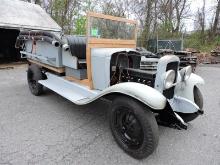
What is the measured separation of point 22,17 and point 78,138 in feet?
33.9

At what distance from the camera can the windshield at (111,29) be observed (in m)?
3.94

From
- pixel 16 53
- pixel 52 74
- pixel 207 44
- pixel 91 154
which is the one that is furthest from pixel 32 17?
pixel 207 44

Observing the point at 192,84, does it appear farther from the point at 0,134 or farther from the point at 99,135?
the point at 0,134

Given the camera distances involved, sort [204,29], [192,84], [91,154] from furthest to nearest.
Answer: [204,29] < [192,84] < [91,154]

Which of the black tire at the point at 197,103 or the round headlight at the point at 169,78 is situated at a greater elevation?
the round headlight at the point at 169,78

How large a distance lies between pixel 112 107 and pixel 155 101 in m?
0.69

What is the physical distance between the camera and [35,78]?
5418 mm

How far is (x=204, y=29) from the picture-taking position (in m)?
20.0

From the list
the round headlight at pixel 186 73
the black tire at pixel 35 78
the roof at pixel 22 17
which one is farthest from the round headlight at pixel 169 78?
the roof at pixel 22 17

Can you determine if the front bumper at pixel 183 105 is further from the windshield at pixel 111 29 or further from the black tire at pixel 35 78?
the black tire at pixel 35 78

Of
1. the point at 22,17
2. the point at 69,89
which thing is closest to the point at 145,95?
the point at 69,89

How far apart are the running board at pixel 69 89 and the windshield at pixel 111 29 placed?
990mm

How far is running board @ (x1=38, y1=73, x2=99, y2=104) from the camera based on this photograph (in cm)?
389

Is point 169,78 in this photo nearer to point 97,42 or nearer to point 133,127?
point 133,127
